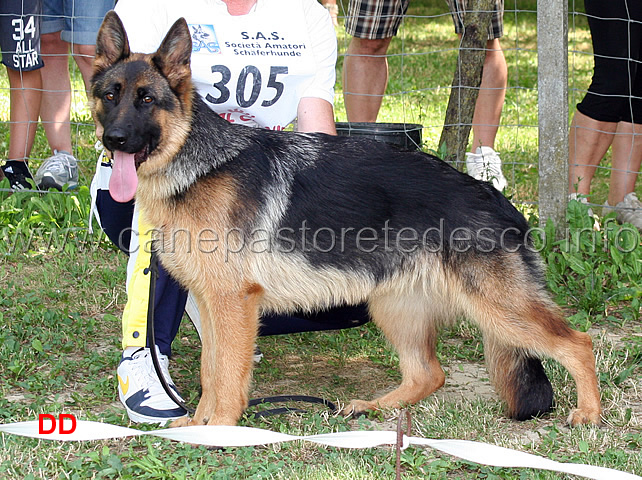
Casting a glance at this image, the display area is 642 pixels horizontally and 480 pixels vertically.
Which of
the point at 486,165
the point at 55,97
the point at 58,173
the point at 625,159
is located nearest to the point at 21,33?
the point at 55,97

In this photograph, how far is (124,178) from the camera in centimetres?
294

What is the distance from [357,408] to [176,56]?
1.66 meters

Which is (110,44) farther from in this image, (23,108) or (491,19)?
(491,19)

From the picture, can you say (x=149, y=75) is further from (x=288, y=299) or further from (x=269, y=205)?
(x=288, y=299)

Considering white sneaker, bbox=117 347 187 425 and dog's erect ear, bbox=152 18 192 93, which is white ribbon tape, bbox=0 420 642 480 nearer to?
white sneaker, bbox=117 347 187 425

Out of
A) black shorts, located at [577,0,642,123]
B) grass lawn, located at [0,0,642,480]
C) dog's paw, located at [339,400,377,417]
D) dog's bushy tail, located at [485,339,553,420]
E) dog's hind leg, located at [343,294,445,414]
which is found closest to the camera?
grass lawn, located at [0,0,642,480]

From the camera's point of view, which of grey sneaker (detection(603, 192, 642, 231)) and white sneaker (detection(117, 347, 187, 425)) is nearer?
white sneaker (detection(117, 347, 187, 425))

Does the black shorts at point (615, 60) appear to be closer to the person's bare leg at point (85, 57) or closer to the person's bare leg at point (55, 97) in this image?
the person's bare leg at point (85, 57)

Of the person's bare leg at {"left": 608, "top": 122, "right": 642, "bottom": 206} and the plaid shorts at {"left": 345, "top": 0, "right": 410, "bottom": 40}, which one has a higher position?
the plaid shorts at {"left": 345, "top": 0, "right": 410, "bottom": 40}

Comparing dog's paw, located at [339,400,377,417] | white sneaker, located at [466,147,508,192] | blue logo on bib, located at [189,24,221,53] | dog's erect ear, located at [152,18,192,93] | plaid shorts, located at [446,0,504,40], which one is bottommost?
dog's paw, located at [339,400,377,417]

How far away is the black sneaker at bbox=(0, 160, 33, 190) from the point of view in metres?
5.81

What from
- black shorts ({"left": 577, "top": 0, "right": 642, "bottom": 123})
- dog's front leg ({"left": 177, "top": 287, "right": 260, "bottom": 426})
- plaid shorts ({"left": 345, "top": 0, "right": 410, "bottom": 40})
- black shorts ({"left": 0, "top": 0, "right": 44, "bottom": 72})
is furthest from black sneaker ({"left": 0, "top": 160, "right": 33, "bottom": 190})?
black shorts ({"left": 577, "top": 0, "right": 642, "bottom": 123})

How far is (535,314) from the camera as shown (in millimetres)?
3076

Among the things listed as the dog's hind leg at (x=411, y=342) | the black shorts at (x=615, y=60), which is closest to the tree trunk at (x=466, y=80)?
the black shorts at (x=615, y=60)
